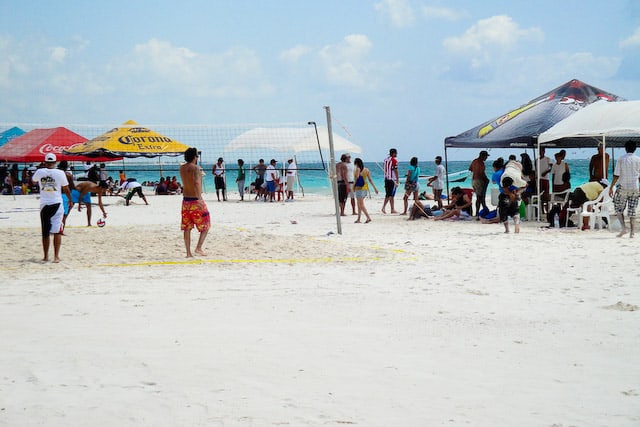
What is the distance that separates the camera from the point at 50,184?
7848mm

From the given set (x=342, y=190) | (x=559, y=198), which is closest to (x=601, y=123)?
(x=559, y=198)

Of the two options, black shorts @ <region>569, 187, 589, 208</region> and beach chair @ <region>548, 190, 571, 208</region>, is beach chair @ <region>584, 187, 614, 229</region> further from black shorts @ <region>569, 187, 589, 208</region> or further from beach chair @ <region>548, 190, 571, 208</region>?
beach chair @ <region>548, 190, 571, 208</region>

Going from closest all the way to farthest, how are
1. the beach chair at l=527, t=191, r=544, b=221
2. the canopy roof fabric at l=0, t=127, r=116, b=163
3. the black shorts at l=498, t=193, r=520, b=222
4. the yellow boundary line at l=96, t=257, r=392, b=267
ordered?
the yellow boundary line at l=96, t=257, r=392, b=267 → the black shorts at l=498, t=193, r=520, b=222 → the beach chair at l=527, t=191, r=544, b=221 → the canopy roof fabric at l=0, t=127, r=116, b=163

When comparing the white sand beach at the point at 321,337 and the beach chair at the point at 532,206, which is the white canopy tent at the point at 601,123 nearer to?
the beach chair at the point at 532,206

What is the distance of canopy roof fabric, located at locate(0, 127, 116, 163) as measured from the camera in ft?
78.5

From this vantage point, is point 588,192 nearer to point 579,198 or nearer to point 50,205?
point 579,198

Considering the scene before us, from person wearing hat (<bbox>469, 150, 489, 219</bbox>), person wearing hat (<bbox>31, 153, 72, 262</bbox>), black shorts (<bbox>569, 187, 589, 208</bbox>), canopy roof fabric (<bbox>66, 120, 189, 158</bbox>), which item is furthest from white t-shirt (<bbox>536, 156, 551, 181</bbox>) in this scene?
canopy roof fabric (<bbox>66, 120, 189, 158</bbox>)

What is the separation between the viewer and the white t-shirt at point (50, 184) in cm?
781

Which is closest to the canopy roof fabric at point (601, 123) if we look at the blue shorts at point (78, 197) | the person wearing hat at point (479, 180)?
the person wearing hat at point (479, 180)

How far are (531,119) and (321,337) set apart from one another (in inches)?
396

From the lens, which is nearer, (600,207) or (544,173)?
(600,207)

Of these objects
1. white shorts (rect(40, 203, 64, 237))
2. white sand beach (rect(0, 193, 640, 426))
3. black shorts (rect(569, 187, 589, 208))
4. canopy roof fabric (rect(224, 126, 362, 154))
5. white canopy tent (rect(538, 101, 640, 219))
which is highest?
canopy roof fabric (rect(224, 126, 362, 154))

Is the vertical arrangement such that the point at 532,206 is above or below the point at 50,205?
below

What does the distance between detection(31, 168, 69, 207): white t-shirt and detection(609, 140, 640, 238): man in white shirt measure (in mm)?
6968
